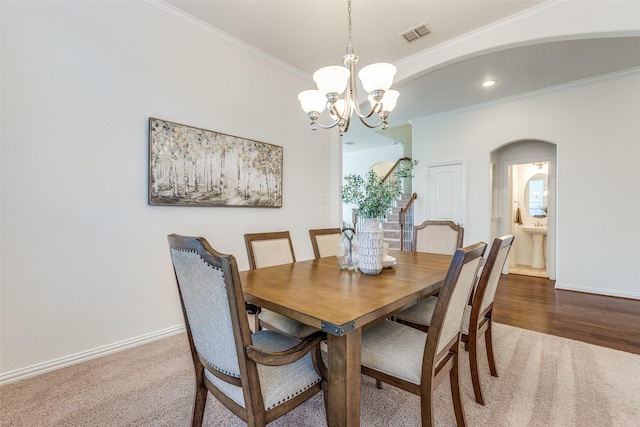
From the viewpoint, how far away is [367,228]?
165 cm

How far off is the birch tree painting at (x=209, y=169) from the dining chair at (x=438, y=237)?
1.60 m

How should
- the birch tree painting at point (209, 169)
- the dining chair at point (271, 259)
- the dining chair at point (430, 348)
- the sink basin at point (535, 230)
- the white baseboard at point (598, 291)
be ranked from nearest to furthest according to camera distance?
1. the dining chair at point (430, 348)
2. the dining chair at point (271, 259)
3. the birch tree painting at point (209, 169)
4. the white baseboard at point (598, 291)
5. the sink basin at point (535, 230)

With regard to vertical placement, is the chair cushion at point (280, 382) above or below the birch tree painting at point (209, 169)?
below

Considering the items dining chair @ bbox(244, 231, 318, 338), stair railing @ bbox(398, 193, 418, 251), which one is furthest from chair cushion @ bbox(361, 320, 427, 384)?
stair railing @ bbox(398, 193, 418, 251)

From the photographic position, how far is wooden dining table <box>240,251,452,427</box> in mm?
998

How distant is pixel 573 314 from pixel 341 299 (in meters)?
3.31

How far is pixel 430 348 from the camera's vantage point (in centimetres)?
113

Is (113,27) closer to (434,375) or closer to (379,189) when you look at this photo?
(379,189)

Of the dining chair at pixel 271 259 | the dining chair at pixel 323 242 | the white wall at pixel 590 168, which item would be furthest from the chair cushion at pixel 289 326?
the white wall at pixel 590 168

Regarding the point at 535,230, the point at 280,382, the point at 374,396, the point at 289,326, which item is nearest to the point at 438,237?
the point at 374,396

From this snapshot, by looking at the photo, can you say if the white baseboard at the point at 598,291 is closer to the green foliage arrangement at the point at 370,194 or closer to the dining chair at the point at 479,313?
the dining chair at the point at 479,313

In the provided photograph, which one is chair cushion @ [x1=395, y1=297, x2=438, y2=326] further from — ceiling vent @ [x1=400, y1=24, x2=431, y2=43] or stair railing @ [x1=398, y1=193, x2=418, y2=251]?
stair railing @ [x1=398, y1=193, x2=418, y2=251]

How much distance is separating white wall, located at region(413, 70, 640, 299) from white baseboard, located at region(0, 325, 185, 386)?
4792 millimetres

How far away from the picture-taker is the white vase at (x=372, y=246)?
1650mm
